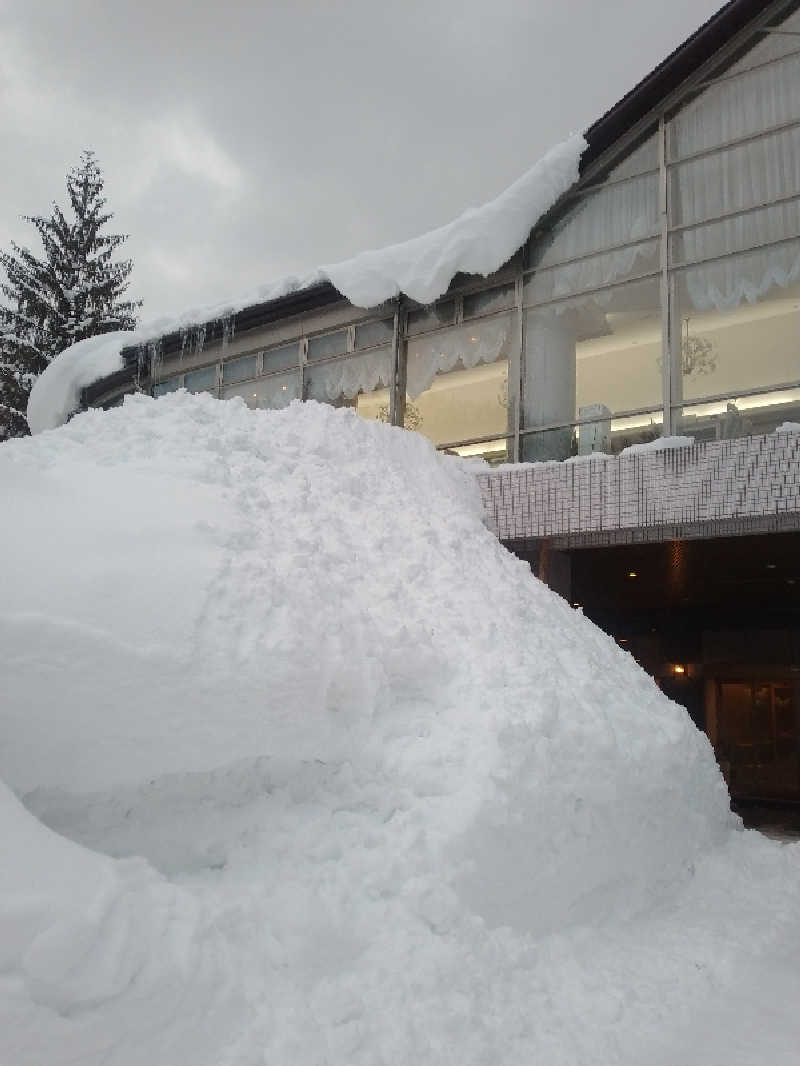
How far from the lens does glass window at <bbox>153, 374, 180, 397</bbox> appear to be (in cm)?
1365

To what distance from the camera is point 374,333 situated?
36.6 ft

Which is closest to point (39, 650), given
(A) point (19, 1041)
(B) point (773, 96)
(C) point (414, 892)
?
(A) point (19, 1041)

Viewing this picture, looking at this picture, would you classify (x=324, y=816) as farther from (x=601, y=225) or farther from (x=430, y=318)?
(x=601, y=225)

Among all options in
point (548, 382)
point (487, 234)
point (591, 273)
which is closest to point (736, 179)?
point (591, 273)

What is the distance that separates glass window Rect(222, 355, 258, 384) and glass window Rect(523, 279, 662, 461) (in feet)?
16.4

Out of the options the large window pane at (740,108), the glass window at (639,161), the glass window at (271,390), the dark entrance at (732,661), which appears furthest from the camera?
the dark entrance at (732,661)

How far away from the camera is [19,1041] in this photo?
2270 millimetres

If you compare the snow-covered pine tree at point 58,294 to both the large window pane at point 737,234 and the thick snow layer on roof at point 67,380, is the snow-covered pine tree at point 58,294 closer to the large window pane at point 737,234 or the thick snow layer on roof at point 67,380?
the thick snow layer on roof at point 67,380

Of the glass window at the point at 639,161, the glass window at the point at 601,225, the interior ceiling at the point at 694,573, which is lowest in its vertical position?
the interior ceiling at the point at 694,573

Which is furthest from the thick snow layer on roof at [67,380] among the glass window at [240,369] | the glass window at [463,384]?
the glass window at [463,384]

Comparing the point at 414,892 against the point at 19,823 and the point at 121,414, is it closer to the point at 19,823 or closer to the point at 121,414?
the point at 19,823

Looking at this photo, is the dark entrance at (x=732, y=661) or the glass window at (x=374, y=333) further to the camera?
the dark entrance at (x=732, y=661)

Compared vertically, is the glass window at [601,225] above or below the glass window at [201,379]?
above

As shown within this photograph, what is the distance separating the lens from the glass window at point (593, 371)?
8.52 metres
